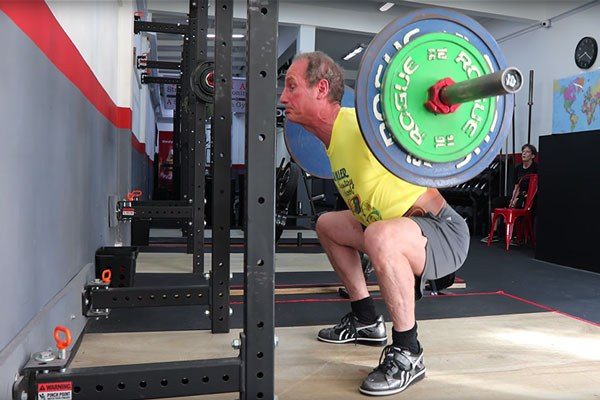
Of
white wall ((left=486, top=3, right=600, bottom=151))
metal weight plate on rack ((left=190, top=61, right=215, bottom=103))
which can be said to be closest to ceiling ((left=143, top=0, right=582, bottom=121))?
white wall ((left=486, top=3, right=600, bottom=151))

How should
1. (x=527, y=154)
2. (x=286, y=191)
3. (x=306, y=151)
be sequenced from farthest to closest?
(x=527, y=154) → (x=286, y=191) → (x=306, y=151)

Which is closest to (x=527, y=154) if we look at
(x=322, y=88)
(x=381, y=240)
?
(x=322, y=88)

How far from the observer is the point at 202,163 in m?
2.64

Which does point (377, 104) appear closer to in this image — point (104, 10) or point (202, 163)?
point (202, 163)

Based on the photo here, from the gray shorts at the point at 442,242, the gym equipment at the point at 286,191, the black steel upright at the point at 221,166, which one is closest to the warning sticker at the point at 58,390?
the black steel upright at the point at 221,166

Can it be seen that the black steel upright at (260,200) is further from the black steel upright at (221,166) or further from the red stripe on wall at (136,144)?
the red stripe on wall at (136,144)

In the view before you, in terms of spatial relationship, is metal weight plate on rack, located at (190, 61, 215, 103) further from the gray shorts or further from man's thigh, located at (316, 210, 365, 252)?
the gray shorts

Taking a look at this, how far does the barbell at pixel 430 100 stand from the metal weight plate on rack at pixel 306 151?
0.88m

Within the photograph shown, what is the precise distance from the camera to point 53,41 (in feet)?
4.67

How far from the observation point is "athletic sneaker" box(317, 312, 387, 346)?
68.1 inches

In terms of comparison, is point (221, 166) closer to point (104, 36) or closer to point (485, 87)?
point (485, 87)

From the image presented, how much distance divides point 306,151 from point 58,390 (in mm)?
1399

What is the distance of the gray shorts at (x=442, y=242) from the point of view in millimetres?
1458

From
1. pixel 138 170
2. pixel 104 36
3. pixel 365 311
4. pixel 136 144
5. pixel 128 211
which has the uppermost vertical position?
pixel 104 36
